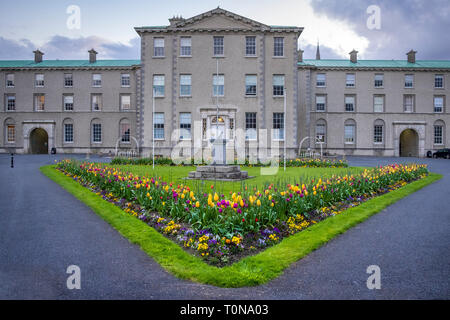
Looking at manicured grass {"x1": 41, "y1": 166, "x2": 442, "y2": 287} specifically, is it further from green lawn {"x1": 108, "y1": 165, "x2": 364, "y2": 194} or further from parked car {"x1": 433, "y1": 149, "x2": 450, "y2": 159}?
parked car {"x1": 433, "y1": 149, "x2": 450, "y2": 159}

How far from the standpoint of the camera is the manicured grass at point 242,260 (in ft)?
14.3

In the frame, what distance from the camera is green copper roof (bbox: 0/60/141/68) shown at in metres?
43.9

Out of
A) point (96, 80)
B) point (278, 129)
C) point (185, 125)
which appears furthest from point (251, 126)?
point (96, 80)

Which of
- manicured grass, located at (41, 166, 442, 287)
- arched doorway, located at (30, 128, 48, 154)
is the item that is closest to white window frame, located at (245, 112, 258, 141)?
manicured grass, located at (41, 166, 442, 287)

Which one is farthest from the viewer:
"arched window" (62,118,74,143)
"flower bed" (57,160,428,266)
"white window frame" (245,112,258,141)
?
"arched window" (62,118,74,143)

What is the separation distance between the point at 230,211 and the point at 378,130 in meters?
42.6

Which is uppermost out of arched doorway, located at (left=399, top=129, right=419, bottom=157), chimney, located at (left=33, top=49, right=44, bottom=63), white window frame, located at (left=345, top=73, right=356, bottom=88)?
chimney, located at (left=33, top=49, right=44, bottom=63)

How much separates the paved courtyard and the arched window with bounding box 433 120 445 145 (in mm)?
42835

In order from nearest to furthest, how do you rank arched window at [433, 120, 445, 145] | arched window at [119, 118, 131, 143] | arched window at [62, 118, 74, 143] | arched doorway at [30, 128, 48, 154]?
arched window at [433, 120, 445, 145] < arched window at [119, 118, 131, 143] < arched window at [62, 118, 74, 143] < arched doorway at [30, 128, 48, 154]

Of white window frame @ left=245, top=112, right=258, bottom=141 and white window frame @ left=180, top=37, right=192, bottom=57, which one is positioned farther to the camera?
white window frame @ left=180, top=37, right=192, bottom=57

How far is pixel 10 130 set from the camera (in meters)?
44.9

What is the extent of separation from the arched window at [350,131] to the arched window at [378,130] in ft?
9.78
